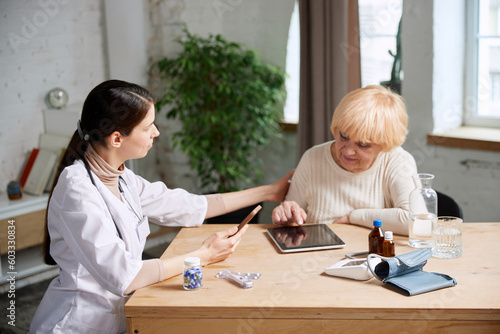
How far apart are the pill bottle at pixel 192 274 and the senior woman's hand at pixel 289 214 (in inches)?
25.4

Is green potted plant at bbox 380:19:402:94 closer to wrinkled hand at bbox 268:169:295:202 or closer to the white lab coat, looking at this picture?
wrinkled hand at bbox 268:169:295:202

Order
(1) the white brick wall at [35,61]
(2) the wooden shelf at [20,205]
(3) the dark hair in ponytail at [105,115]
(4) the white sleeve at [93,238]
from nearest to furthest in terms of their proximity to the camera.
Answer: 1. (4) the white sleeve at [93,238]
2. (3) the dark hair in ponytail at [105,115]
3. (2) the wooden shelf at [20,205]
4. (1) the white brick wall at [35,61]

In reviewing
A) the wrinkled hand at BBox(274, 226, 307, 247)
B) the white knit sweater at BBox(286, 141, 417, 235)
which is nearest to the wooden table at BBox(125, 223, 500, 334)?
the wrinkled hand at BBox(274, 226, 307, 247)

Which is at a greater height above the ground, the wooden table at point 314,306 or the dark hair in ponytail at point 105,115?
the dark hair in ponytail at point 105,115

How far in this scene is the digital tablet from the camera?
2180 mm

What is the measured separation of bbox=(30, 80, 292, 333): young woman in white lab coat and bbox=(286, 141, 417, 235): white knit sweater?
60 cm

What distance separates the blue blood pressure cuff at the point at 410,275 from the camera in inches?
70.4

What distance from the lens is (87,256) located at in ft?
6.06

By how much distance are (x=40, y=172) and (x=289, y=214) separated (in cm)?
240

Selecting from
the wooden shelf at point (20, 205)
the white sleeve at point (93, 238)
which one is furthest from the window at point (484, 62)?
the wooden shelf at point (20, 205)

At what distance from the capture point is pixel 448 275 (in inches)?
74.2

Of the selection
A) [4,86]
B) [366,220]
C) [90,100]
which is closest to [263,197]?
[366,220]

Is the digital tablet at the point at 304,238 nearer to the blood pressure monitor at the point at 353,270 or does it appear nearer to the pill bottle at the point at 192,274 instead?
the blood pressure monitor at the point at 353,270

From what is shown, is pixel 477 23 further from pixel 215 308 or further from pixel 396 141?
pixel 215 308
